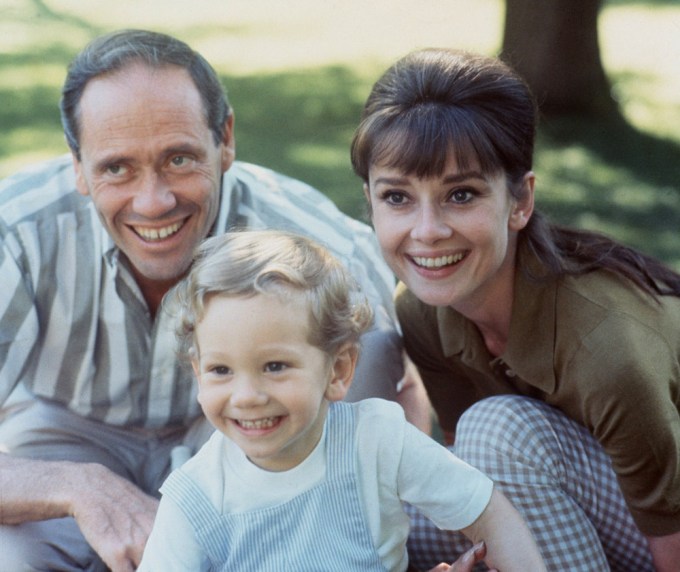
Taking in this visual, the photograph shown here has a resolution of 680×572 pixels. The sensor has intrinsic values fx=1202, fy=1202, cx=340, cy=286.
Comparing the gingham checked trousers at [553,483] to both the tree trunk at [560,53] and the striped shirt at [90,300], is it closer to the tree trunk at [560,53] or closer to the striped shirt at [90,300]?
the striped shirt at [90,300]

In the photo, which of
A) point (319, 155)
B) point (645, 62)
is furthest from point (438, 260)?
point (645, 62)

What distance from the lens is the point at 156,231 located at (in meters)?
3.22

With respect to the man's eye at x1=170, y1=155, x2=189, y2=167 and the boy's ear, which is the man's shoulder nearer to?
the man's eye at x1=170, y1=155, x2=189, y2=167

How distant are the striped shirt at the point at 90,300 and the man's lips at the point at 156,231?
0.53 ft

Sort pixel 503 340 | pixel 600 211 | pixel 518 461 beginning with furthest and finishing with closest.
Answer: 1. pixel 600 211
2. pixel 503 340
3. pixel 518 461

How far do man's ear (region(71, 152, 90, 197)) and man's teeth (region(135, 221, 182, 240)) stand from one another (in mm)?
189

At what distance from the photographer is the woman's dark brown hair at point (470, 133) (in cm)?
285

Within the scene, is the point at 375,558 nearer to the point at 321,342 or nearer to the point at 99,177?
the point at 321,342

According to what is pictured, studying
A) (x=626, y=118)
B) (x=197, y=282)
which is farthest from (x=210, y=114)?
(x=626, y=118)

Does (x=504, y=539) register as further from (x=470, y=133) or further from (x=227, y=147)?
(x=227, y=147)

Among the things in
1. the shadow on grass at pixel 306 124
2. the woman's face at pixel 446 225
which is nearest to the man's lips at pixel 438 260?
the woman's face at pixel 446 225

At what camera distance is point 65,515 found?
3027 millimetres

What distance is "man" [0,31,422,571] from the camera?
311 cm

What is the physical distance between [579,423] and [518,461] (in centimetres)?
24
